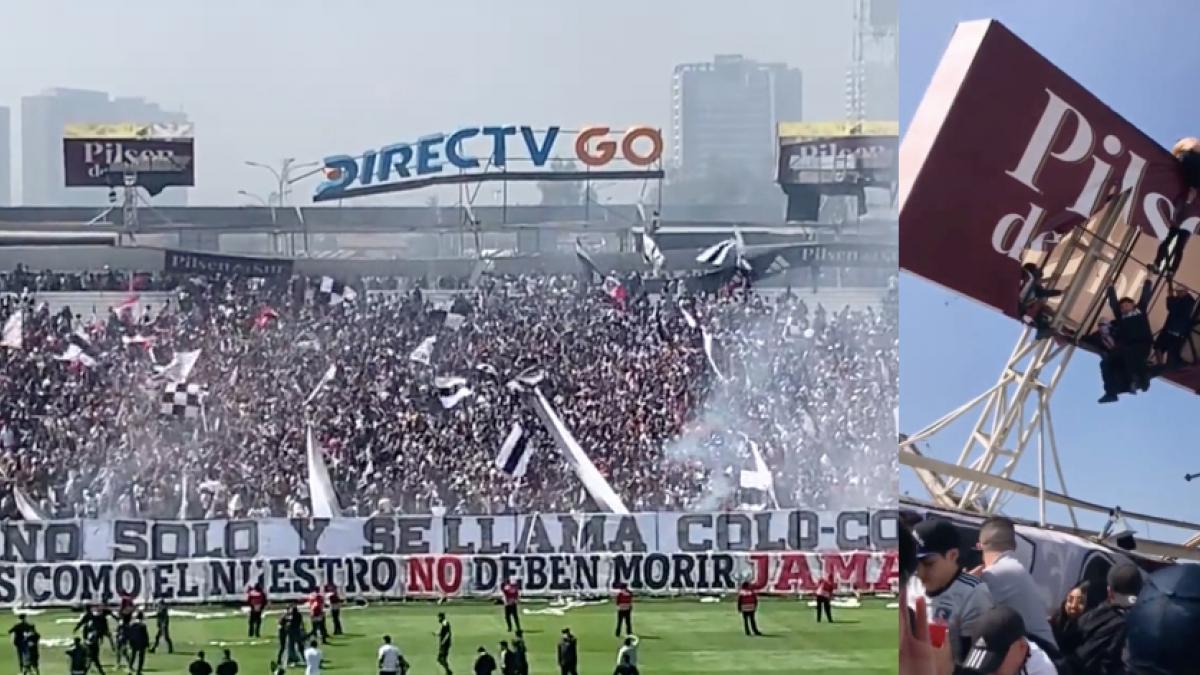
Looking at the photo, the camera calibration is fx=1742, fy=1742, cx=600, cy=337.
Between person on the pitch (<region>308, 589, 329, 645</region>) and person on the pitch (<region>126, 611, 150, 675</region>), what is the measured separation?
1.62 feet

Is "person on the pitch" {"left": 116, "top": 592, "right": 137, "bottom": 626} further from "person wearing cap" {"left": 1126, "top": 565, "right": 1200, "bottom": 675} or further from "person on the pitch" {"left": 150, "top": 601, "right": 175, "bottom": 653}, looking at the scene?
"person wearing cap" {"left": 1126, "top": 565, "right": 1200, "bottom": 675}

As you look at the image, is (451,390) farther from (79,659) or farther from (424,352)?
(79,659)

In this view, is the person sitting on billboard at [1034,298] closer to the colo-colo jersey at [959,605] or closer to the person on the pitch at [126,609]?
the colo-colo jersey at [959,605]

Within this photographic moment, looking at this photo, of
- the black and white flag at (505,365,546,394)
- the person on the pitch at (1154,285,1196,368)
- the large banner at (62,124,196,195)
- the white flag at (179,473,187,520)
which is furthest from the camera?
the person on the pitch at (1154,285,1196,368)

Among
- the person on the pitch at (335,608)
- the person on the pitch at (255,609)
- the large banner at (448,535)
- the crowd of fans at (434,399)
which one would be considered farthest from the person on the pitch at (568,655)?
the person on the pitch at (255,609)

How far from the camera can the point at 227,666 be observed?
17.4 ft

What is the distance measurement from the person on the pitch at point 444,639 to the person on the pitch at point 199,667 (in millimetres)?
702

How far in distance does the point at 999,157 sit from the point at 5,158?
3077 millimetres

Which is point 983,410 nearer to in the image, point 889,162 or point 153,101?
point 889,162

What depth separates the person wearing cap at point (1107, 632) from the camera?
5.52m

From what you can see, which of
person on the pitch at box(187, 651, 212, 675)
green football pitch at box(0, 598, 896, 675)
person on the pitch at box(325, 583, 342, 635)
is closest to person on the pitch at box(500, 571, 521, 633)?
green football pitch at box(0, 598, 896, 675)

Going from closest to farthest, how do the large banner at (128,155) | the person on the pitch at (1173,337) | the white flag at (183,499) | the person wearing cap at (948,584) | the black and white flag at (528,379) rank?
the large banner at (128,155)
the white flag at (183,499)
the black and white flag at (528,379)
the person wearing cap at (948,584)
the person on the pitch at (1173,337)

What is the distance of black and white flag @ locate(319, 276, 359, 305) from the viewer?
5.34 metres

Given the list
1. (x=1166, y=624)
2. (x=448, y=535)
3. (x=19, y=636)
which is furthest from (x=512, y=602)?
(x=1166, y=624)
